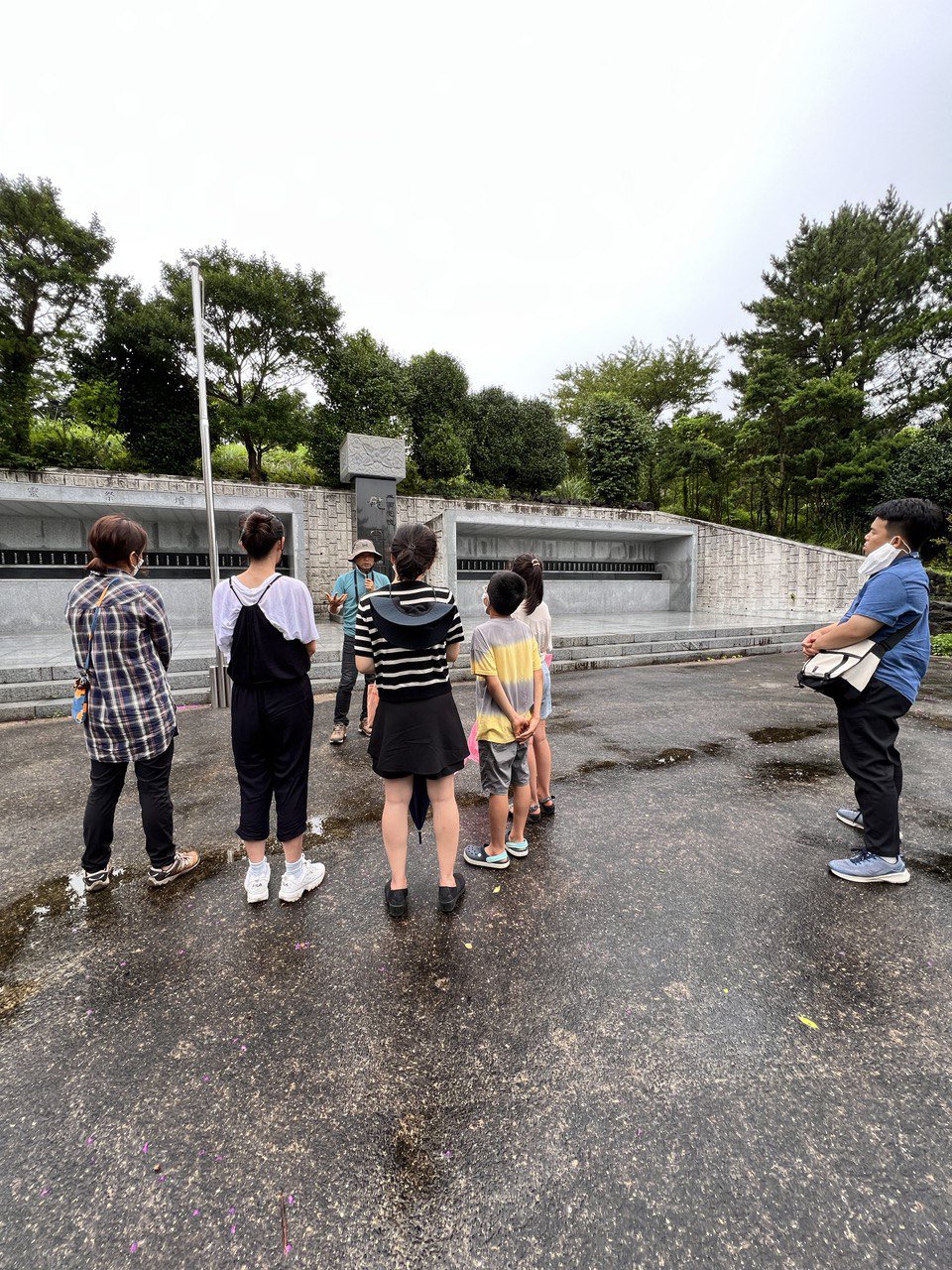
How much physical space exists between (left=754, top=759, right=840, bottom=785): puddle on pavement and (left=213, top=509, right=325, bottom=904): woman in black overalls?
12.0ft

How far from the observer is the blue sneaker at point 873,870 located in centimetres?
285

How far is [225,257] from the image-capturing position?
53.1ft

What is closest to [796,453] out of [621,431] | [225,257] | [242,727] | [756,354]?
[756,354]

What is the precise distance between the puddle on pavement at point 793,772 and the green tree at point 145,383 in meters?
17.7

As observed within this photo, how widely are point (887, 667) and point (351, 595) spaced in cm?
407

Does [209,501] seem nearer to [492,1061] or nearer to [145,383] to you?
[492,1061]

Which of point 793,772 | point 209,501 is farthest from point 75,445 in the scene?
point 793,772

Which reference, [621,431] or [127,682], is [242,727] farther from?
[621,431]

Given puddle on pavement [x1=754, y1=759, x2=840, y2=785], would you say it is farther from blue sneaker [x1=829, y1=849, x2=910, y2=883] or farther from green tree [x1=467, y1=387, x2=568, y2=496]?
green tree [x1=467, y1=387, x2=568, y2=496]

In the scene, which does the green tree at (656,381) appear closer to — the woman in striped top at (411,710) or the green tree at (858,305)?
the green tree at (858,305)

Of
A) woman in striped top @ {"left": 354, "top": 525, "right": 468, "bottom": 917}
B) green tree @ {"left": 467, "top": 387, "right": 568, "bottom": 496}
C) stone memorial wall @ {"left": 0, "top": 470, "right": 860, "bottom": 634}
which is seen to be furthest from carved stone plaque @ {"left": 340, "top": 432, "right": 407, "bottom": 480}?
woman in striped top @ {"left": 354, "top": 525, "right": 468, "bottom": 917}

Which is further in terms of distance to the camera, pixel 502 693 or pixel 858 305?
pixel 858 305

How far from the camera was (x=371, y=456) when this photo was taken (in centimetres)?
1211

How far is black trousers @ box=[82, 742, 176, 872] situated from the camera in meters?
2.73
